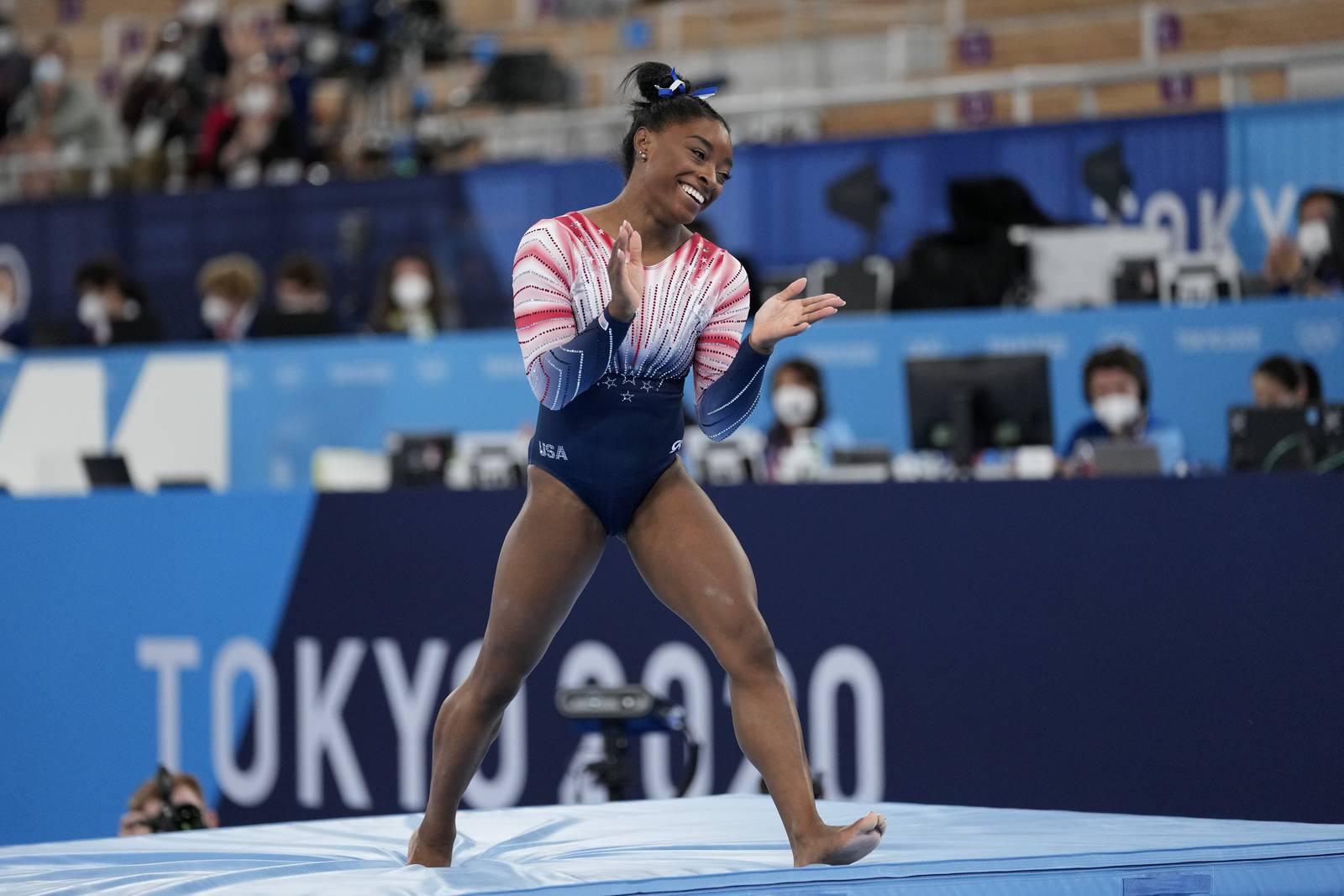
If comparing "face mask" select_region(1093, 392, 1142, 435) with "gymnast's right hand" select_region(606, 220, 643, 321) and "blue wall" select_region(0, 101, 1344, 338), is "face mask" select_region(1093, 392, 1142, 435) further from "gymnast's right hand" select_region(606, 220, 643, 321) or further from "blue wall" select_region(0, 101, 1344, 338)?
"gymnast's right hand" select_region(606, 220, 643, 321)

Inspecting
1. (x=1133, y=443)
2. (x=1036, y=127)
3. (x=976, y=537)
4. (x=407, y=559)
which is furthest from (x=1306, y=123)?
(x=407, y=559)

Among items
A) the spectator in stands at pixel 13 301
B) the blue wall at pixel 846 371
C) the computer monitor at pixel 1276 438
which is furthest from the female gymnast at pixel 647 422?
the spectator in stands at pixel 13 301

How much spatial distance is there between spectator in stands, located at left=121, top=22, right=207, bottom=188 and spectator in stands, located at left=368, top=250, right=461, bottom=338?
2.95 meters

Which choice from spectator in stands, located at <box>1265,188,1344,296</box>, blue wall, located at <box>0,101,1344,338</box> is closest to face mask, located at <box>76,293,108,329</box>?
blue wall, located at <box>0,101,1344,338</box>

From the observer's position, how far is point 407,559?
231 inches

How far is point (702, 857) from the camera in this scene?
357 centimetres

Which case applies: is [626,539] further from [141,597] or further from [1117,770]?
[141,597]

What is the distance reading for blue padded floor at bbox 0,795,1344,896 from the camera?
3.03m

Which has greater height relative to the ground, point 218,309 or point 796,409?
point 218,309

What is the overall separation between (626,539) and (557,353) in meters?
0.42

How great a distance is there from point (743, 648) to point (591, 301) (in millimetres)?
688

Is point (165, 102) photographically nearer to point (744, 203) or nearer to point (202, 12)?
point (202, 12)

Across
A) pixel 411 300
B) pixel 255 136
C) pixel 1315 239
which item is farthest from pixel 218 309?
pixel 1315 239

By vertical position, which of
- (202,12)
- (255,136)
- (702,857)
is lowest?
(702,857)
